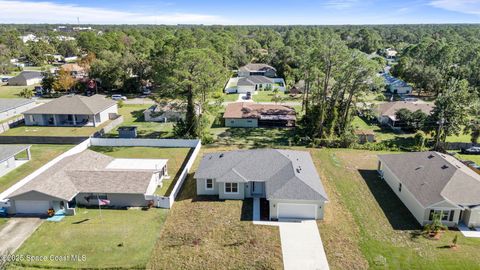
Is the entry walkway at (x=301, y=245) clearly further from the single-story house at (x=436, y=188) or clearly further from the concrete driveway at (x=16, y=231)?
the concrete driveway at (x=16, y=231)

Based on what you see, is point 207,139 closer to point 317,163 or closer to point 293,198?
point 317,163

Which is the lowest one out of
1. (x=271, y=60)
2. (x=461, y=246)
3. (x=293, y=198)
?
(x=461, y=246)

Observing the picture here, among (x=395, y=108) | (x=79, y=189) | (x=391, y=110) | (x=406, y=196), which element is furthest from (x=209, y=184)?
(x=395, y=108)

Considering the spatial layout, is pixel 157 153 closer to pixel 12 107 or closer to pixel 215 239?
pixel 215 239

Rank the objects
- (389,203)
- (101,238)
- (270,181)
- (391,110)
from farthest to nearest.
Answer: (391,110), (389,203), (270,181), (101,238)

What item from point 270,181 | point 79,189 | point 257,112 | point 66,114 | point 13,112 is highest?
point 66,114

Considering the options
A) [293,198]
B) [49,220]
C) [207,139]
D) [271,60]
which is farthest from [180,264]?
[271,60]
